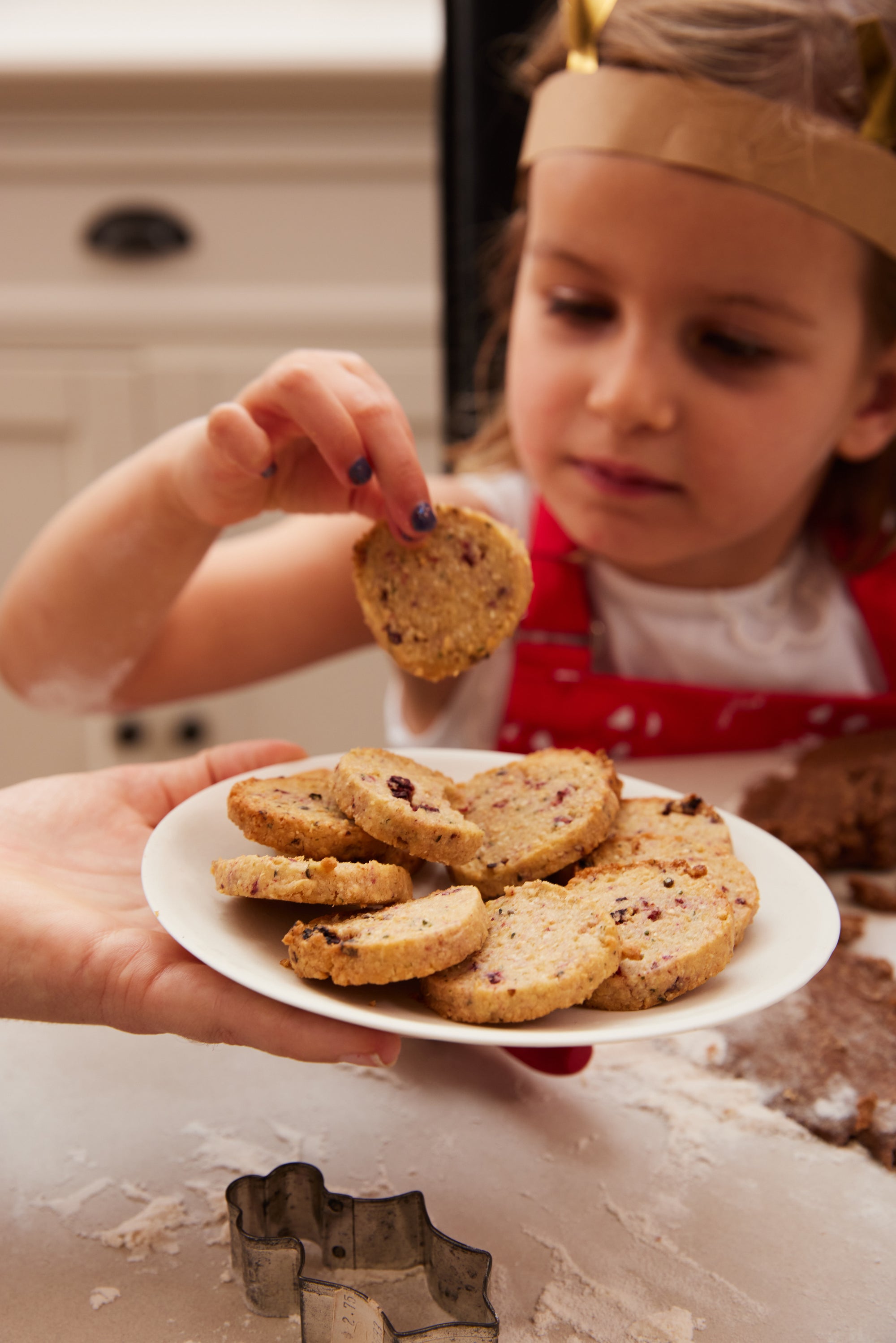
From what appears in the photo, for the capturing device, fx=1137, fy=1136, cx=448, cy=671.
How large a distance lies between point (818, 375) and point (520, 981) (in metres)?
0.83

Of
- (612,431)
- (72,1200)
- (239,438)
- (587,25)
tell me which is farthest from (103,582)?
(587,25)

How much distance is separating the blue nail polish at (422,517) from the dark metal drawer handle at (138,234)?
1.48m

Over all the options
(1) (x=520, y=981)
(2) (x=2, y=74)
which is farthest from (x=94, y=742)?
(1) (x=520, y=981)

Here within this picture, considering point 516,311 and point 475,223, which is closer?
point 516,311

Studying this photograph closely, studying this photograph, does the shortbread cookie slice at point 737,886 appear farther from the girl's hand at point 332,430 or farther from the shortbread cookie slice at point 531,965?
the girl's hand at point 332,430

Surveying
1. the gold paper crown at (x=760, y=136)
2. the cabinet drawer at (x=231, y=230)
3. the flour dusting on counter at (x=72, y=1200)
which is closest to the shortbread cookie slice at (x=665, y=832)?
the flour dusting on counter at (x=72, y=1200)

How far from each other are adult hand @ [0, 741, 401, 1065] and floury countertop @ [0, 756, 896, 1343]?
123mm

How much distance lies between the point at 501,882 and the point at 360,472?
0.33m

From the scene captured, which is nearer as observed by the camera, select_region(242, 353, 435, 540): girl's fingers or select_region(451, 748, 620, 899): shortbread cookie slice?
select_region(451, 748, 620, 899): shortbread cookie slice

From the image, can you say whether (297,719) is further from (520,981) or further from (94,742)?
(520,981)

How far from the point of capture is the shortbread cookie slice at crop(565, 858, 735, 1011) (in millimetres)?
→ 625

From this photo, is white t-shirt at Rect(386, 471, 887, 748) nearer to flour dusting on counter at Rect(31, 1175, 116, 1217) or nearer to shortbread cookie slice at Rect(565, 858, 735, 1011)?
shortbread cookie slice at Rect(565, 858, 735, 1011)

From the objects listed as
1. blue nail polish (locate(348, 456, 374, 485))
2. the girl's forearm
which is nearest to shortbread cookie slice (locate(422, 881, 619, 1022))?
blue nail polish (locate(348, 456, 374, 485))

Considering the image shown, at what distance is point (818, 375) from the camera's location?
1.19m
